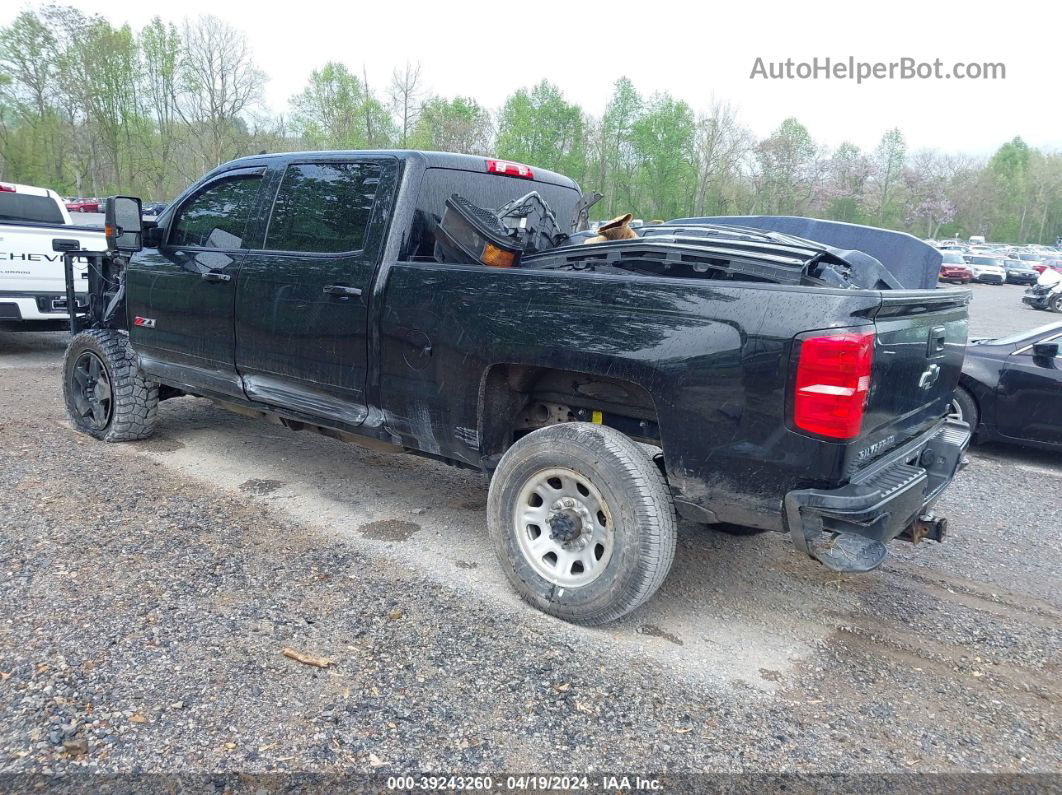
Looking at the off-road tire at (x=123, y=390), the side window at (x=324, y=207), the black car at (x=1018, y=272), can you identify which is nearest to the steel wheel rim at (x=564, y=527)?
the side window at (x=324, y=207)

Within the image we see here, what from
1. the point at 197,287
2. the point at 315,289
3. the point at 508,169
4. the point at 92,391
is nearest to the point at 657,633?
the point at 315,289

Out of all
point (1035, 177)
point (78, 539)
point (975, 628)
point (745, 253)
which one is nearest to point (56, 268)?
point (78, 539)

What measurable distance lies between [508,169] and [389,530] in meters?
2.19

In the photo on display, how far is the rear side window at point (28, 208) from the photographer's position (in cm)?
932

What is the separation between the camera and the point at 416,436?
3924 mm

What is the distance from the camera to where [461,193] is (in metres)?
4.21

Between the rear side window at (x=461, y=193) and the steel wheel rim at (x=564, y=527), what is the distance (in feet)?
4.65

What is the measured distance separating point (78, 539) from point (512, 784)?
2788mm

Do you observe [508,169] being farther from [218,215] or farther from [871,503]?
[871,503]

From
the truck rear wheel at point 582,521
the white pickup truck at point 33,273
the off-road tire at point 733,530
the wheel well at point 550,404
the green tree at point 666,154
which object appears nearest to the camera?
the truck rear wheel at point 582,521

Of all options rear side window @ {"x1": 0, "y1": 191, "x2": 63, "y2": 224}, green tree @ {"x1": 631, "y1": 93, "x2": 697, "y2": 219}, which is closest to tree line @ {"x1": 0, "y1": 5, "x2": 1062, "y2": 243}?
green tree @ {"x1": 631, "y1": 93, "x2": 697, "y2": 219}

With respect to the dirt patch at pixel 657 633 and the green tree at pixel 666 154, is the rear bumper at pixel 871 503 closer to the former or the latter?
the dirt patch at pixel 657 633

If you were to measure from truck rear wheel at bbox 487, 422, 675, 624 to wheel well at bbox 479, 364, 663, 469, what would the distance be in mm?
201

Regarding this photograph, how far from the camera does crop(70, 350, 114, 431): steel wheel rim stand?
570cm
